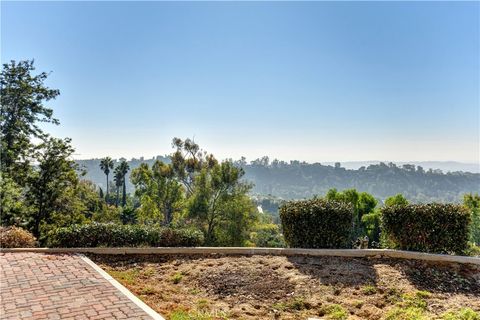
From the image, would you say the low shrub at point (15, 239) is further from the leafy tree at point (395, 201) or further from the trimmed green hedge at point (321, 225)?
the leafy tree at point (395, 201)

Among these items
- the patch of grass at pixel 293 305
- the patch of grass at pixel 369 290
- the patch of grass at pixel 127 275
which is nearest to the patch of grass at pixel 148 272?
the patch of grass at pixel 127 275

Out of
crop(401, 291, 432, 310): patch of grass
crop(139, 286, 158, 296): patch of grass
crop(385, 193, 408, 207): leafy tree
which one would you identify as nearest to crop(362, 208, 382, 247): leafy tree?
crop(385, 193, 408, 207): leafy tree

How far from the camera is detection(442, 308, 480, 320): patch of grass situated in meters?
4.33

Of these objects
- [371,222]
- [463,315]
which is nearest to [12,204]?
[463,315]

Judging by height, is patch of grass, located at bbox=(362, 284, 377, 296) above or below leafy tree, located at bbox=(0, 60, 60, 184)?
below

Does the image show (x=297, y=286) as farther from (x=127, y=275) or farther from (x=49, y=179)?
(x=49, y=179)

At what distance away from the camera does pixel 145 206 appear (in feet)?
106

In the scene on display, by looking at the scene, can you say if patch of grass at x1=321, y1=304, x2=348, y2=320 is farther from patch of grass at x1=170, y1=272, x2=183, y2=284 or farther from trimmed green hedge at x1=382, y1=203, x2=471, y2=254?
trimmed green hedge at x1=382, y1=203, x2=471, y2=254

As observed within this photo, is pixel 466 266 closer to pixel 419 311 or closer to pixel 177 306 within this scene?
pixel 419 311

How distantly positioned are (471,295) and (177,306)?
175 inches

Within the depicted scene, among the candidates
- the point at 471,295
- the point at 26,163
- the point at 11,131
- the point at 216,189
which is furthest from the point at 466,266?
the point at 216,189

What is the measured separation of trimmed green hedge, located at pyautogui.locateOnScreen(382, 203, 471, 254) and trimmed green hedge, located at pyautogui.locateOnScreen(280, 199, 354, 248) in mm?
1127

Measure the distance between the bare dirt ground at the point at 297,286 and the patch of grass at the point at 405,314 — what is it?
2cm

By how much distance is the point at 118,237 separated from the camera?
8562 millimetres
